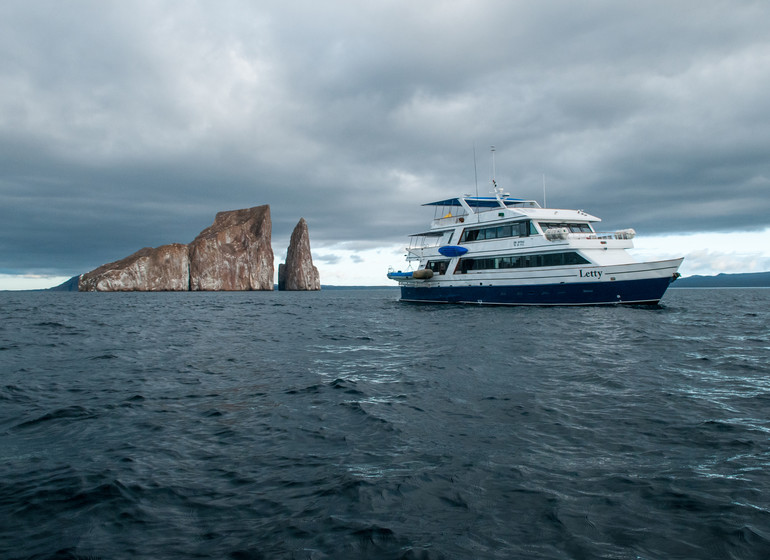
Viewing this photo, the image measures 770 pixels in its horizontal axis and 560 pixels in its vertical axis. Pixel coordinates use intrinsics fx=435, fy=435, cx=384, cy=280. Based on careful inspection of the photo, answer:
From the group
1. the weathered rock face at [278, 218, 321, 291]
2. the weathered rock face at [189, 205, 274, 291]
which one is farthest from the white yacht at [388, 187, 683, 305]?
the weathered rock face at [278, 218, 321, 291]

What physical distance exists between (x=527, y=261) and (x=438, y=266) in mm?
9737

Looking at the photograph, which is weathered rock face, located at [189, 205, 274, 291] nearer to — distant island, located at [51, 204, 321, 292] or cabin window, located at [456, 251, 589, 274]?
distant island, located at [51, 204, 321, 292]

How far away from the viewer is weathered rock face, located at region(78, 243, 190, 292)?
4815 inches

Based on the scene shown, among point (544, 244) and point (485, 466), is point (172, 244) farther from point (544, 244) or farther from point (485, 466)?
point (485, 466)

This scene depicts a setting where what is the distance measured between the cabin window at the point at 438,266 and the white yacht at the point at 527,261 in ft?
0.30

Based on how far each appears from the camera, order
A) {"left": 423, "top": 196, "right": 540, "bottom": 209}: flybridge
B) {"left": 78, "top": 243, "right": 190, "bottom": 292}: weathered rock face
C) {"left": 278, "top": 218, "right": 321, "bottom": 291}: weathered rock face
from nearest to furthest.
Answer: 1. {"left": 423, "top": 196, "right": 540, "bottom": 209}: flybridge
2. {"left": 78, "top": 243, "right": 190, "bottom": 292}: weathered rock face
3. {"left": 278, "top": 218, "right": 321, "bottom": 291}: weathered rock face

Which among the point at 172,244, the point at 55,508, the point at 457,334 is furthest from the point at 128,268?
Result: the point at 55,508

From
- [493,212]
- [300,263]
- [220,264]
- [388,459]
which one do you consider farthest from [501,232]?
[300,263]

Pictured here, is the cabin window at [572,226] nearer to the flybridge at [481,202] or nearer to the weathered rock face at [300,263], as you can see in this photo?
the flybridge at [481,202]

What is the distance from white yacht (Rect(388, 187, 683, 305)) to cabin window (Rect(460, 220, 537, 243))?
0.08m

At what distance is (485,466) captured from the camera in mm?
5465

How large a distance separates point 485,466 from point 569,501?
1127mm

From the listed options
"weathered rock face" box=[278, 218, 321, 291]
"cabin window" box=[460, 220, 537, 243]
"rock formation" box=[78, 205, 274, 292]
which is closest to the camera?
"cabin window" box=[460, 220, 537, 243]

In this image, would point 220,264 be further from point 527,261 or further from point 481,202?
point 527,261
